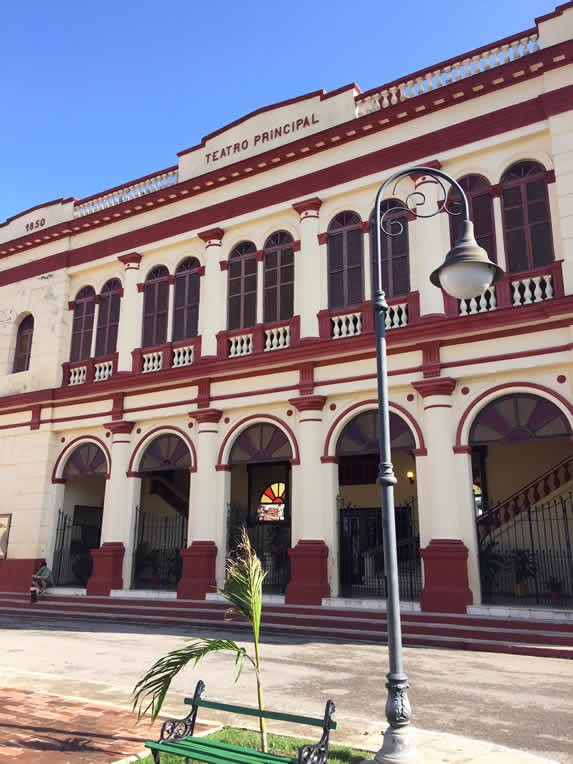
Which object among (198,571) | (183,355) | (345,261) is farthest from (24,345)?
(345,261)

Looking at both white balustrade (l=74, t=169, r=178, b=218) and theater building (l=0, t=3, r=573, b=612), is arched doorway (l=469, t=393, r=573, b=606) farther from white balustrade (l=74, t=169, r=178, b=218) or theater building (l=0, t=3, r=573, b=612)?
white balustrade (l=74, t=169, r=178, b=218)

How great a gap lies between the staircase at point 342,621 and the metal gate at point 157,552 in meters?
1.63

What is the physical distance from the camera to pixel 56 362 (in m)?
19.1

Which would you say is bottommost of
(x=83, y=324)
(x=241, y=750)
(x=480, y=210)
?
(x=241, y=750)

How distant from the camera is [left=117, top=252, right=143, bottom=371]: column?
58.5ft

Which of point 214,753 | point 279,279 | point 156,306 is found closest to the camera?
point 214,753

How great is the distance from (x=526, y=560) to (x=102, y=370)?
40.6 ft

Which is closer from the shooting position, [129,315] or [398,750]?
[398,750]

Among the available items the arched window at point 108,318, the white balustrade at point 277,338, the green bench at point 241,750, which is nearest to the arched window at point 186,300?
the arched window at point 108,318

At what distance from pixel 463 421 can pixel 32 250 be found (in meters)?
15.4

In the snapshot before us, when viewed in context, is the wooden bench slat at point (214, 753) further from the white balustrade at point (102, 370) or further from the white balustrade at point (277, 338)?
the white balustrade at point (102, 370)

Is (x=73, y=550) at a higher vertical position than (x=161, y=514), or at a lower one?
lower

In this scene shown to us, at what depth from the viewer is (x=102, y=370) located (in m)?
18.4

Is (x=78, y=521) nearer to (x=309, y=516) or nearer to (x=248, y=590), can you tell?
(x=309, y=516)
